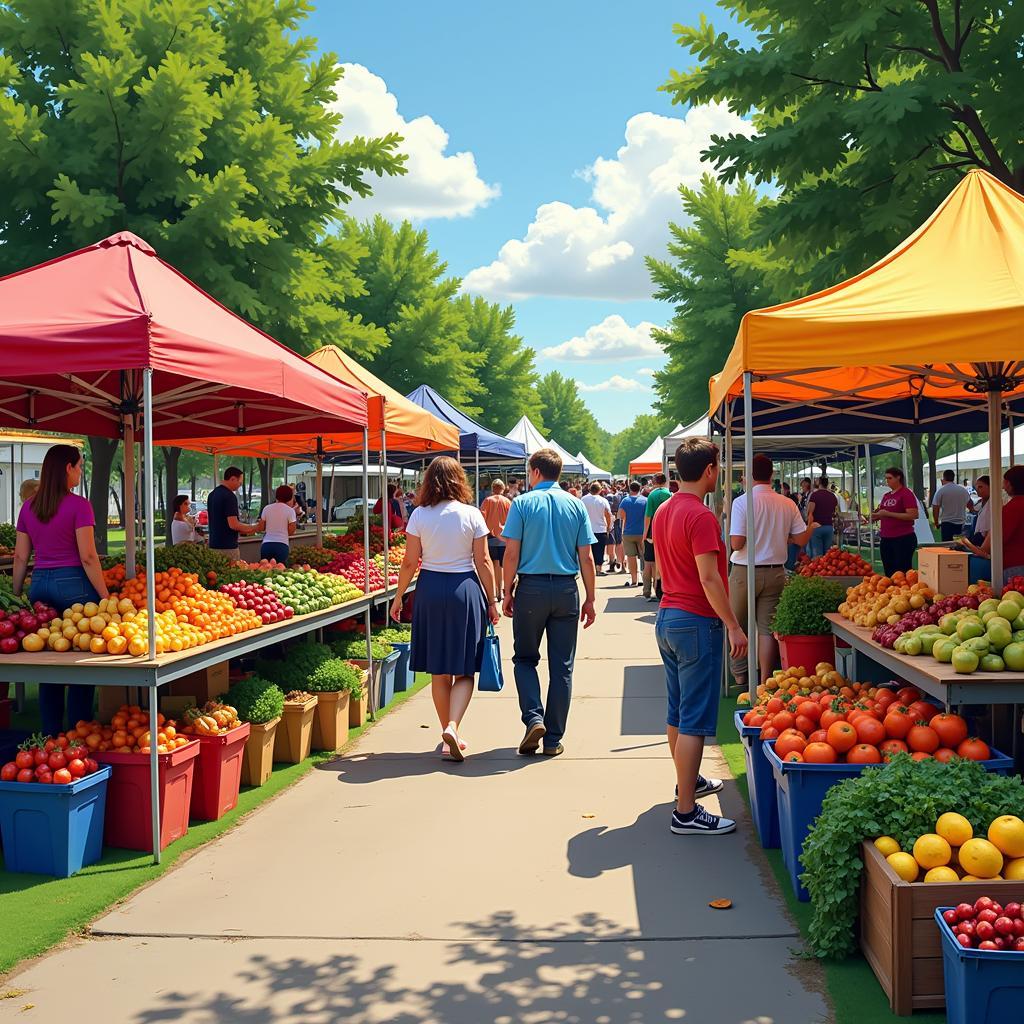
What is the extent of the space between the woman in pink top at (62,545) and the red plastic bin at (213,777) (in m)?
0.92

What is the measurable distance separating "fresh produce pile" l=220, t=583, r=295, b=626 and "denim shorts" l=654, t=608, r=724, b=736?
11.2ft

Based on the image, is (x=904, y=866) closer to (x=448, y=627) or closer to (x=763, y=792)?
(x=763, y=792)

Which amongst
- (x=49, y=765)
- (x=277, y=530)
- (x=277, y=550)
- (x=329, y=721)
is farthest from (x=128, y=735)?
(x=277, y=530)

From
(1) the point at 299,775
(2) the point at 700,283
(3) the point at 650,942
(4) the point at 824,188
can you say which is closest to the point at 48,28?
(4) the point at 824,188

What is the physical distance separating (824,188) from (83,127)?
37.4 ft

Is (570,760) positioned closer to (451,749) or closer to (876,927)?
(451,749)

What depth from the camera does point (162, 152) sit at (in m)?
16.4

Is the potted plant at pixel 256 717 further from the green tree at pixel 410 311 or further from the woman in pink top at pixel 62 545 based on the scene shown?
the green tree at pixel 410 311

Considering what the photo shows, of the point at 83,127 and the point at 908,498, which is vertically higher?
the point at 83,127

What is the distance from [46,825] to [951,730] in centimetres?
475

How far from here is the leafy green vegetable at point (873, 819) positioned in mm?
4242

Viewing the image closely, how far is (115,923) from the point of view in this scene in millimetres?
4938

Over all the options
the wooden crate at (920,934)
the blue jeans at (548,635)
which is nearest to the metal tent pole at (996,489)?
the blue jeans at (548,635)

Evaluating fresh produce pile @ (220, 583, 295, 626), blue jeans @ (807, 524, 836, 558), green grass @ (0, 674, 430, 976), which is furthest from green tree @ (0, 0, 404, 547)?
green grass @ (0, 674, 430, 976)
